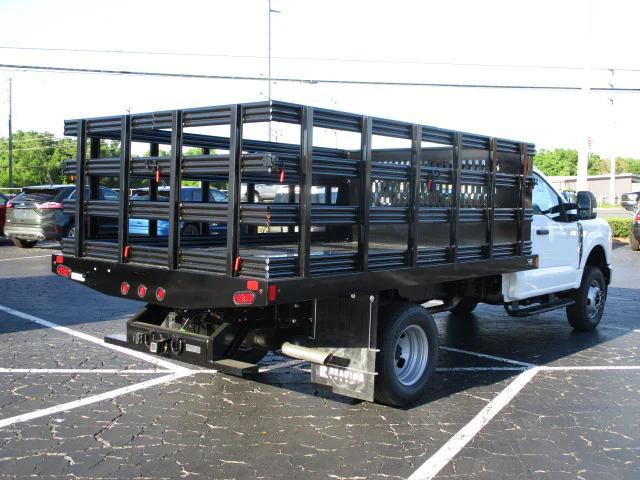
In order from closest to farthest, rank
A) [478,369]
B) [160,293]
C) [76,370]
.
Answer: [160,293], [76,370], [478,369]

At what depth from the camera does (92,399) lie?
5766mm

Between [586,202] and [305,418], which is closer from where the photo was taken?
[305,418]

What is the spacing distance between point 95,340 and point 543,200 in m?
5.38

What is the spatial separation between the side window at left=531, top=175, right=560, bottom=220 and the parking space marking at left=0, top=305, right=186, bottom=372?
14.1 feet

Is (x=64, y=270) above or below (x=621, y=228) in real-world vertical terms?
below

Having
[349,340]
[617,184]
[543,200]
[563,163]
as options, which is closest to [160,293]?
[349,340]

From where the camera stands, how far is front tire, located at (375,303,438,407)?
5434 mm

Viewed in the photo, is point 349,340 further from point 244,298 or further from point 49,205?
A: point 49,205

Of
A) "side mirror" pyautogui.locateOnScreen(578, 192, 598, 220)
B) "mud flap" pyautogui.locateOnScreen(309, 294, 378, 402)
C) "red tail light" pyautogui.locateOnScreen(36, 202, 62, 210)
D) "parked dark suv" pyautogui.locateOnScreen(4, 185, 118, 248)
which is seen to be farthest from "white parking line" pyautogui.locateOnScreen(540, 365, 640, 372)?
"red tail light" pyautogui.locateOnScreen(36, 202, 62, 210)

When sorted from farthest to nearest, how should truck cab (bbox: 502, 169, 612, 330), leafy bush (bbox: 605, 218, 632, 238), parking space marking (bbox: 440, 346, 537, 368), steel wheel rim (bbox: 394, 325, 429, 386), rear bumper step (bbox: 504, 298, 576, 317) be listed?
leafy bush (bbox: 605, 218, 632, 238) < truck cab (bbox: 502, 169, 612, 330) < rear bumper step (bbox: 504, 298, 576, 317) < parking space marking (bbox: 440, 346, 537, 368) < steel wheel rim (bbox: 394, 325, 429, 386)

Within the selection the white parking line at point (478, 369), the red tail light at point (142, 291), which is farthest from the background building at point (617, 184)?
the red tail light at point (142, 291)

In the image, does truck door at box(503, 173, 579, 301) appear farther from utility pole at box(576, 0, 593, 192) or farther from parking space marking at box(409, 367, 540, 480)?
utility pole at box(576, 0, 593, 192)

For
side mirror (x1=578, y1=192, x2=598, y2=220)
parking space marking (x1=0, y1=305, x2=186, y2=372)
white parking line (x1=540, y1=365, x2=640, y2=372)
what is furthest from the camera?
side mirror (x1=578, y1=192, x2=598, y2=220)

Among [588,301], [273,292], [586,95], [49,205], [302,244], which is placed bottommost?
[588,301]
